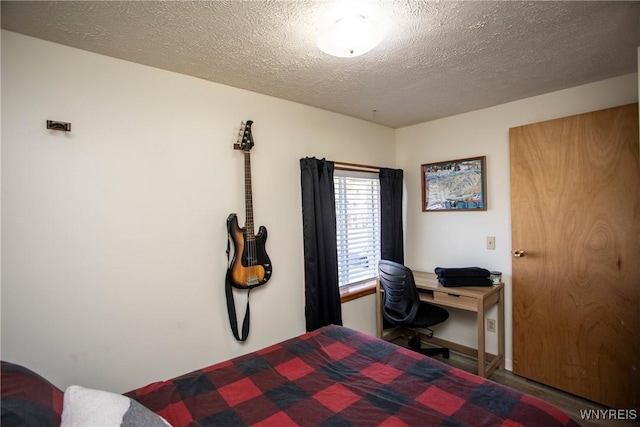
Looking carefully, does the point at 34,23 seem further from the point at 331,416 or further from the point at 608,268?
the point at 608,268

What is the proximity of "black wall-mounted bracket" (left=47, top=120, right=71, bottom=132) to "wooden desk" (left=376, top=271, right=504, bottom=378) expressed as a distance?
2654mm

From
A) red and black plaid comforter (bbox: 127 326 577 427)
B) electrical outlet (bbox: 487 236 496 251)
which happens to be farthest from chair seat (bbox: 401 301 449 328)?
red and black plaid comforter (bbox: 127 326 577 427)

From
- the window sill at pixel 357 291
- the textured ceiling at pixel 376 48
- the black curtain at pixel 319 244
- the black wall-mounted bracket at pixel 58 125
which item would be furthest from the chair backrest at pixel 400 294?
the black wall-mounted bracket at pixel 58 125

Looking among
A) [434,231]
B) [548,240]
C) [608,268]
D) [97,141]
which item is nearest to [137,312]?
[97,141]

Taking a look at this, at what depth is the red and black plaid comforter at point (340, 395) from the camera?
3.80 ft

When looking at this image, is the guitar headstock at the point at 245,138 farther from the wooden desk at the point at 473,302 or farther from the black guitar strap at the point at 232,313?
the wooden desk at the point at 473,302

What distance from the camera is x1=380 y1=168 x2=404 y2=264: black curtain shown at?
3.15 meters

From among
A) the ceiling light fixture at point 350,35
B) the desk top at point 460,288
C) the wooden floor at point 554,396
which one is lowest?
the wooden floor at point 554,396

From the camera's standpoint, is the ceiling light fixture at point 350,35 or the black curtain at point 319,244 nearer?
the ceiling light fixture at point 350,35

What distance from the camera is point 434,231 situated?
317 centimetres

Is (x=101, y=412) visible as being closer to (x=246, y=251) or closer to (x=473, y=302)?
(x=246, y=251)

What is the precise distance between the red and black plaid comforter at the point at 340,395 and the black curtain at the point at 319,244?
86 cm

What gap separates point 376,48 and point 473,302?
2.00 m

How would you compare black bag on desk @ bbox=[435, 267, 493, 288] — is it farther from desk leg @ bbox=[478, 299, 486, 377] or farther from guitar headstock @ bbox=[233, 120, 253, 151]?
guitar headstock @ bbox=[233, 120, 253, 151]
